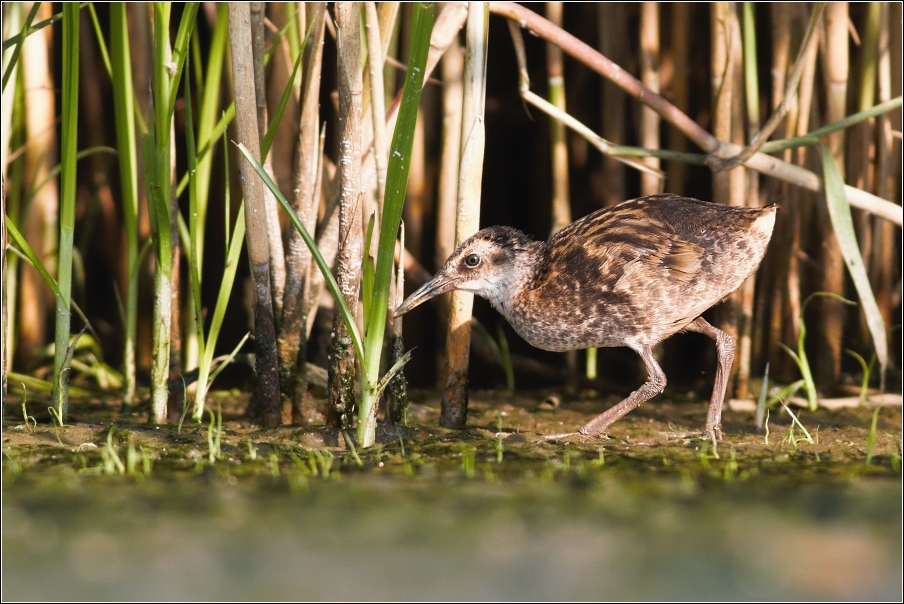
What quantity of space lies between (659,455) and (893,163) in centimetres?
203

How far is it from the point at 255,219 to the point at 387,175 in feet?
1.94

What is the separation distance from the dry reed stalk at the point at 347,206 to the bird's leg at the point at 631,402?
2.88 feet

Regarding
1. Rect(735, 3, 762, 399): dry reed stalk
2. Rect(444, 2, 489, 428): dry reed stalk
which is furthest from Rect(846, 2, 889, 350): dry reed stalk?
Rect(444, 2, 489, 428): dry reed stalk

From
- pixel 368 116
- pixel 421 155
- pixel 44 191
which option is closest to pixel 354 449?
pixel 368 116

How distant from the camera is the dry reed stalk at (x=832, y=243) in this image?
4172 mm

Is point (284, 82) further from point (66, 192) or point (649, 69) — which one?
point (649, 69)

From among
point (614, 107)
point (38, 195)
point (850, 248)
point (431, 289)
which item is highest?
point (614, 107)

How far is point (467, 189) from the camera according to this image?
3439 mm

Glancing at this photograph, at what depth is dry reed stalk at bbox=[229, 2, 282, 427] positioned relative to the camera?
3.16 m

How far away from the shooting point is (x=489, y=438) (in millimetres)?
3471

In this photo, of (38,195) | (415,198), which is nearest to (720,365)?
(415,198)

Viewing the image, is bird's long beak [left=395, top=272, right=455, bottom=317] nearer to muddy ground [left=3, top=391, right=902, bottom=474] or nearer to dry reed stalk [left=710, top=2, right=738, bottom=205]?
muddy ground [left=3, top=391, right=902, bottom=474]

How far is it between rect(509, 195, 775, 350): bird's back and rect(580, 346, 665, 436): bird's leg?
9 centimetres

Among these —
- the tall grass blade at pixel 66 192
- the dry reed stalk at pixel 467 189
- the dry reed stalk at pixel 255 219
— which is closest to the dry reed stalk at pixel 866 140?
the dry reed stalk at pixel 467 189
